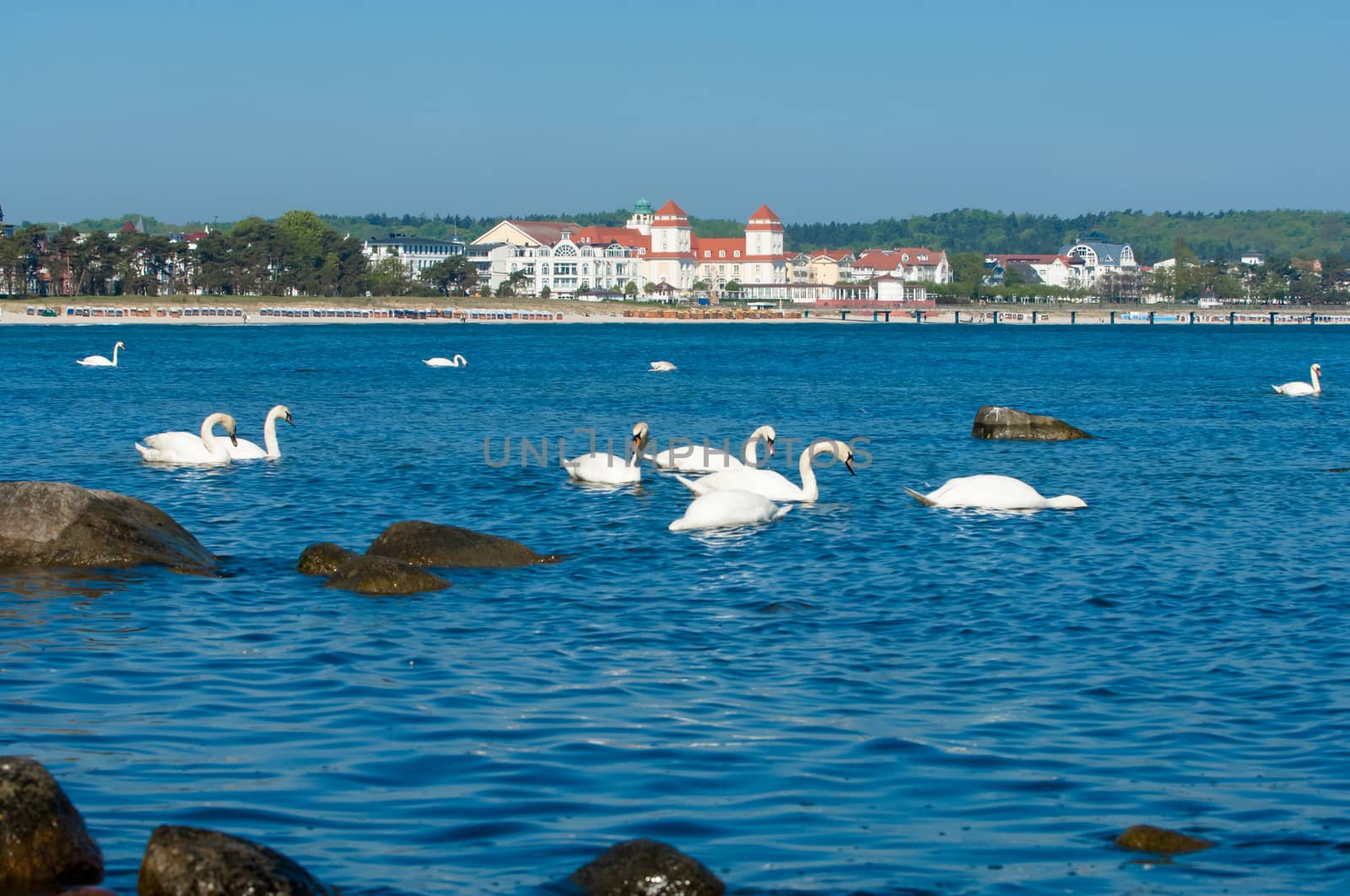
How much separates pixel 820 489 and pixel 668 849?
17.6m

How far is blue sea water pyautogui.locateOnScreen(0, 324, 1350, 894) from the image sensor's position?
8.53 metres

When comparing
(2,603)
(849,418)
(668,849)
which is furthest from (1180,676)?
(849,418)

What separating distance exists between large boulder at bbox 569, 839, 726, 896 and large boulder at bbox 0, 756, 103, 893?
256 cm

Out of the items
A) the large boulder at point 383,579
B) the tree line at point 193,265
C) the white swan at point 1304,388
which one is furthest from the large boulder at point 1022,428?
the tree line at point 193,265

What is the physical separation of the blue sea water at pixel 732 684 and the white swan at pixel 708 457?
0.51 metres

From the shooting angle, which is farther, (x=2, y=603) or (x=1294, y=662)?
(x=2, y=603)

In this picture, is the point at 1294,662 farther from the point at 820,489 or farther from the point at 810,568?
the point at 820,489

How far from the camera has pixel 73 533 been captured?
16156mm

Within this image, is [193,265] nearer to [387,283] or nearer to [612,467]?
[387,283]

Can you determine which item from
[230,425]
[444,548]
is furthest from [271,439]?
[444,548]

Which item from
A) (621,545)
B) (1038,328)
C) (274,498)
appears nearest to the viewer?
(621,545)

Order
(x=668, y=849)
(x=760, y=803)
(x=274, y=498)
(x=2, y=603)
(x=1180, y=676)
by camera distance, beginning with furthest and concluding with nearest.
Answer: (x=274, y=498), (x=2, y=603), (x=1180, y=676), (x=760, y=803), (x=668, y=849)

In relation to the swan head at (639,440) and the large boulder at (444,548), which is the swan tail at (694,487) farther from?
the large boulder at (444,548)

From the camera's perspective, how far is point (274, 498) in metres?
23.5
